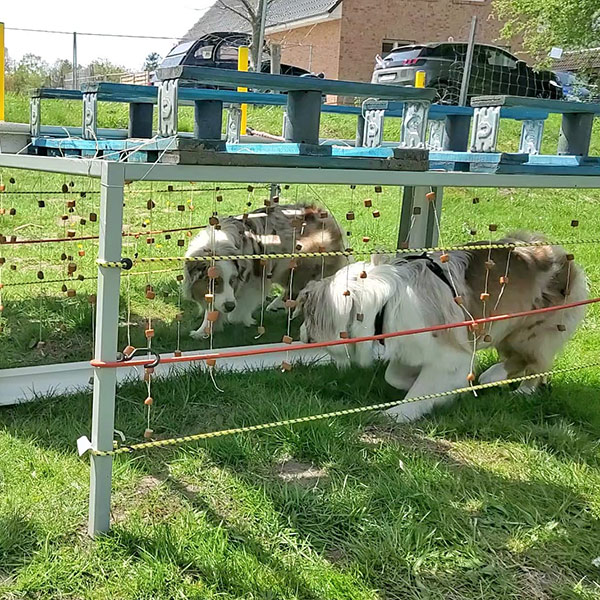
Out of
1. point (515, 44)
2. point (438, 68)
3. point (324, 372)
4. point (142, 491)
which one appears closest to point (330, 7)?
point (515, 44)

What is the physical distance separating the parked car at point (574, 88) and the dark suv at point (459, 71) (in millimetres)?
863

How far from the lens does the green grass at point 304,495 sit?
3.42 meters

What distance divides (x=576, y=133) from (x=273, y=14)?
2901 cm

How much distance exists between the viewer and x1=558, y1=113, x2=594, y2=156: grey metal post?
4238 mm

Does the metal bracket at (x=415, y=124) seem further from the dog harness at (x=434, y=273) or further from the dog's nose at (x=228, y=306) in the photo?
the dog's nose at (x=228, y=306)

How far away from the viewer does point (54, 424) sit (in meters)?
4.71

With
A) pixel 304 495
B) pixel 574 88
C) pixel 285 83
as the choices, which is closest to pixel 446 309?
pixel 304 495

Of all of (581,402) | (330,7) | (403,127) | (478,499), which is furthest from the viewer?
(330,7)

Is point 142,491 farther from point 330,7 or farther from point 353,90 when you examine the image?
point 330,7

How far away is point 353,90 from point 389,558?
2302 mm

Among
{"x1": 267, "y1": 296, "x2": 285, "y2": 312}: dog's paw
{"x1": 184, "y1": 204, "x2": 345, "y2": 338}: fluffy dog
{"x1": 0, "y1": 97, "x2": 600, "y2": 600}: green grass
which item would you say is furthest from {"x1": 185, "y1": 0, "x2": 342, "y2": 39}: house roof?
{"x1": 0, "y1": 97, "x2": 600, "y2": 600}: green grass

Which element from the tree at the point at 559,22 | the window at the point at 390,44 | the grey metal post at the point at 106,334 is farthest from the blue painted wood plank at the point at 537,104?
the window at the point at 390,44

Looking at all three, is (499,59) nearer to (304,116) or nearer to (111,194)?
(304,116)

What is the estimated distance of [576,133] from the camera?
432 cm
